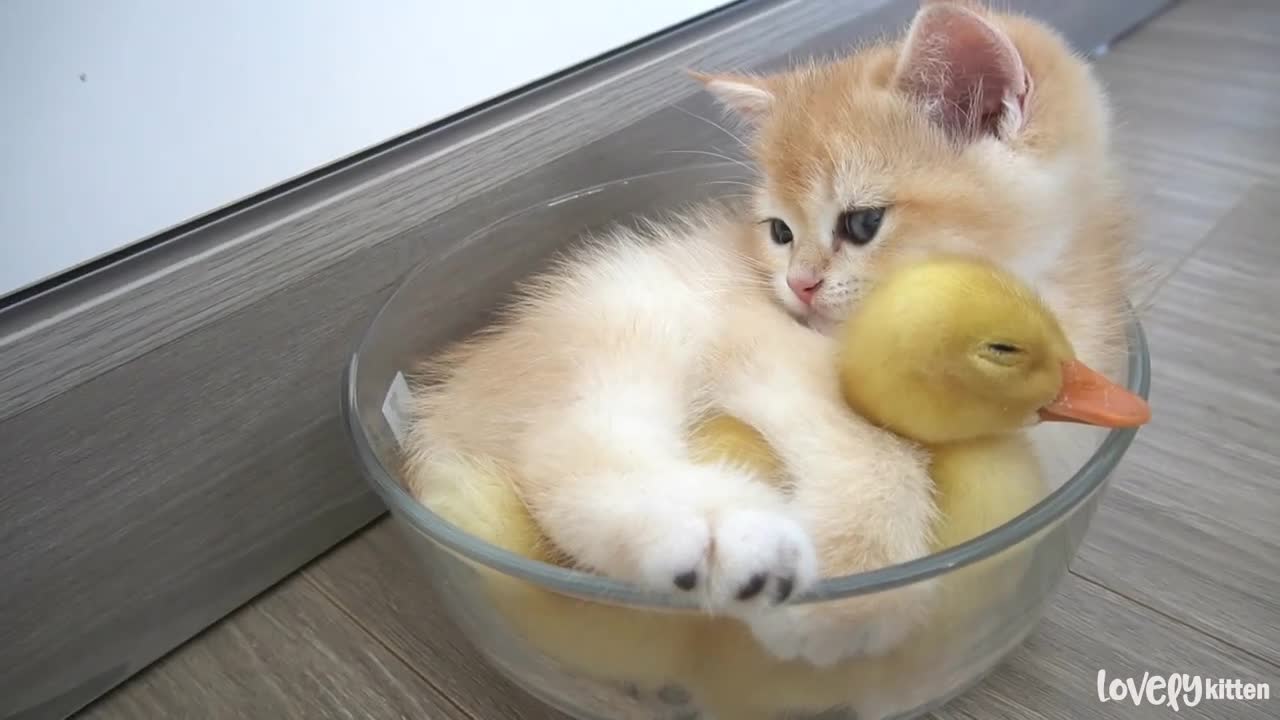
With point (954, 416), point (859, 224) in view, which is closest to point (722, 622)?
point (954, 416)

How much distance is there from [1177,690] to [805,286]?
0.35 metres

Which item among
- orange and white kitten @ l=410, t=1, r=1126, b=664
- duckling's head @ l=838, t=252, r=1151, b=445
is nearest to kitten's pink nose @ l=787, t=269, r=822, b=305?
orange and white kitten @ l=410, t=1, r=1126, b=664

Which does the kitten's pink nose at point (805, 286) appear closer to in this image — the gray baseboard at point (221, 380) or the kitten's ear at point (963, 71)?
the kitten's ear at point (963, 71)

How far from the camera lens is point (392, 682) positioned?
2.07 feet

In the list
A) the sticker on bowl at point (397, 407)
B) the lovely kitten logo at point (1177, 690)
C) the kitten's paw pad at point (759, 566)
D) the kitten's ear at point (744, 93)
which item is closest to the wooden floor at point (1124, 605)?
the lovely kitten logo at point (1177, 690)

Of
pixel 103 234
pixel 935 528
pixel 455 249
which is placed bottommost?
pixel 935 528

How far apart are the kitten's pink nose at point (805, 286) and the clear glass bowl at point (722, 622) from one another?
178 mm

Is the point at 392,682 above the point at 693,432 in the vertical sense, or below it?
below

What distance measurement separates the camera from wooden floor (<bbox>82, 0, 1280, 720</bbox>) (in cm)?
59

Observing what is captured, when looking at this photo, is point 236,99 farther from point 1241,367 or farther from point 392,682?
point 1241,367

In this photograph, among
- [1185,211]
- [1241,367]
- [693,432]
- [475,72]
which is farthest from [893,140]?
[1185,211]

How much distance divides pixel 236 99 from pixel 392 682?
0.41 meters

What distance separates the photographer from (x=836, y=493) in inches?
18.8

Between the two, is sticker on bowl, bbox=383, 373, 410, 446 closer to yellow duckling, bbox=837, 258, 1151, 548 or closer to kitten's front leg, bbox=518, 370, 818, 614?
kitten's front leg, bbox=518, 370, 818, 614
